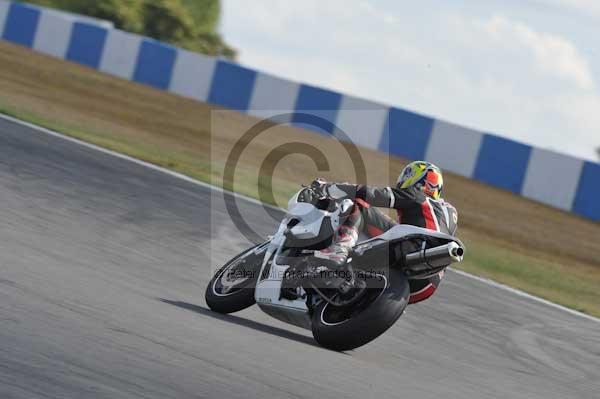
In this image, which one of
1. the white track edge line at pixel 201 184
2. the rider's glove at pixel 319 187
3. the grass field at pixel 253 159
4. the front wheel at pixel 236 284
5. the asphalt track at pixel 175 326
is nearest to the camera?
the asphalt track at pixel 175 326

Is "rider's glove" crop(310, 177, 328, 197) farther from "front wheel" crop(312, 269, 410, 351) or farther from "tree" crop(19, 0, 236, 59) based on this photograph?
"tree" crop(19, 0, 236, 59)

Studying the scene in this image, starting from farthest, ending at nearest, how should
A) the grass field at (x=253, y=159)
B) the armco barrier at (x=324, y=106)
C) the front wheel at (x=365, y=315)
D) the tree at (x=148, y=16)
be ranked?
the tree at (x=148, y=16) → the armco barrier at (x=324, y=106) → the grass field at (x=253, y=159) → the front wheel at (x=365, y=315)

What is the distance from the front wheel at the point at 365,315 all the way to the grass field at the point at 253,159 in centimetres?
589

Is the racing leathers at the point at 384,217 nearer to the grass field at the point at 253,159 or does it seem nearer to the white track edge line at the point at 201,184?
the white track edge line at the point at 201,184

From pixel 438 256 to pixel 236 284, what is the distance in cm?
153

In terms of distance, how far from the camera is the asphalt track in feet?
16.3

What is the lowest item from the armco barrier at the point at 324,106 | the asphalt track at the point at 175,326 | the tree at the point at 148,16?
the tree at the point at 148,16

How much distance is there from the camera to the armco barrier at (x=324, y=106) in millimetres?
22078

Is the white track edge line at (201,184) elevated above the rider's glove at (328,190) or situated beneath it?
situated beneath

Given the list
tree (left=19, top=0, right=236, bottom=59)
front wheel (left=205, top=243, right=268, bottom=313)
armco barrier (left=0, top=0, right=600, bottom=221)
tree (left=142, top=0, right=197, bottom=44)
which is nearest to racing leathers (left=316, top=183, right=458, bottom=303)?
front wheel (left=205, top=243, right=268, bottom=313)

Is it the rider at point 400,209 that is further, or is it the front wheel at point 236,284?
the front wheel at point 236,284

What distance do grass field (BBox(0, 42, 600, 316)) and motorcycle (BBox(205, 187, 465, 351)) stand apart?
228 inches

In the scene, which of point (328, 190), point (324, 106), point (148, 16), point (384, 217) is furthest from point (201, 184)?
point (148, 16)

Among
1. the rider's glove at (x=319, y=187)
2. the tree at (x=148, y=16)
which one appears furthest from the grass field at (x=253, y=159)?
the tree at (x=148, y=16)
